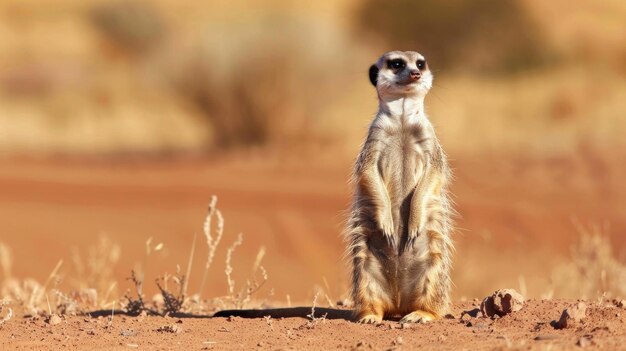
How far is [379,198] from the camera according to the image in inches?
211

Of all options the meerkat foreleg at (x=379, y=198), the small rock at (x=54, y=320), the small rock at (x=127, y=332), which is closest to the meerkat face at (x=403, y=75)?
the meerkat foreleg at (x=379, y=198)

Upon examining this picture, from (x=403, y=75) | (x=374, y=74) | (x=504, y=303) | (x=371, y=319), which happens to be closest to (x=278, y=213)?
(x=374, y=74)

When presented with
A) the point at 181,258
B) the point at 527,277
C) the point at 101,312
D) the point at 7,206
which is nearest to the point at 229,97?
the point at 7,206

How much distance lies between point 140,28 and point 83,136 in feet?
32.5

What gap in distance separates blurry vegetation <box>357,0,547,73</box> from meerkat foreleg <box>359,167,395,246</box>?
78.9 feet

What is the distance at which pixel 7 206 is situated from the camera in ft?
46.2

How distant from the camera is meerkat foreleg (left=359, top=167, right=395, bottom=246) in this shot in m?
5.34

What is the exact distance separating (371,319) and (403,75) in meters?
1.17

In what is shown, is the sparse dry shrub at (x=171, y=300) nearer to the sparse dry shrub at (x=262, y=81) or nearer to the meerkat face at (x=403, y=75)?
the meerkat face at (x=403, y=75)

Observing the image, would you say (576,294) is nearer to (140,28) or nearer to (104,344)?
(104,344)

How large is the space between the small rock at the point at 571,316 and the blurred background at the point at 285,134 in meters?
1.44

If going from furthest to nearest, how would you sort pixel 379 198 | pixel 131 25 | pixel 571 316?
pixel 131 25 < pixel 379 198 < pixel 571 316

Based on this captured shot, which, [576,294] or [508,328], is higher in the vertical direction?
[576,294]

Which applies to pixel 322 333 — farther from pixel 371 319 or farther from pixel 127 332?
pixel 127 332
